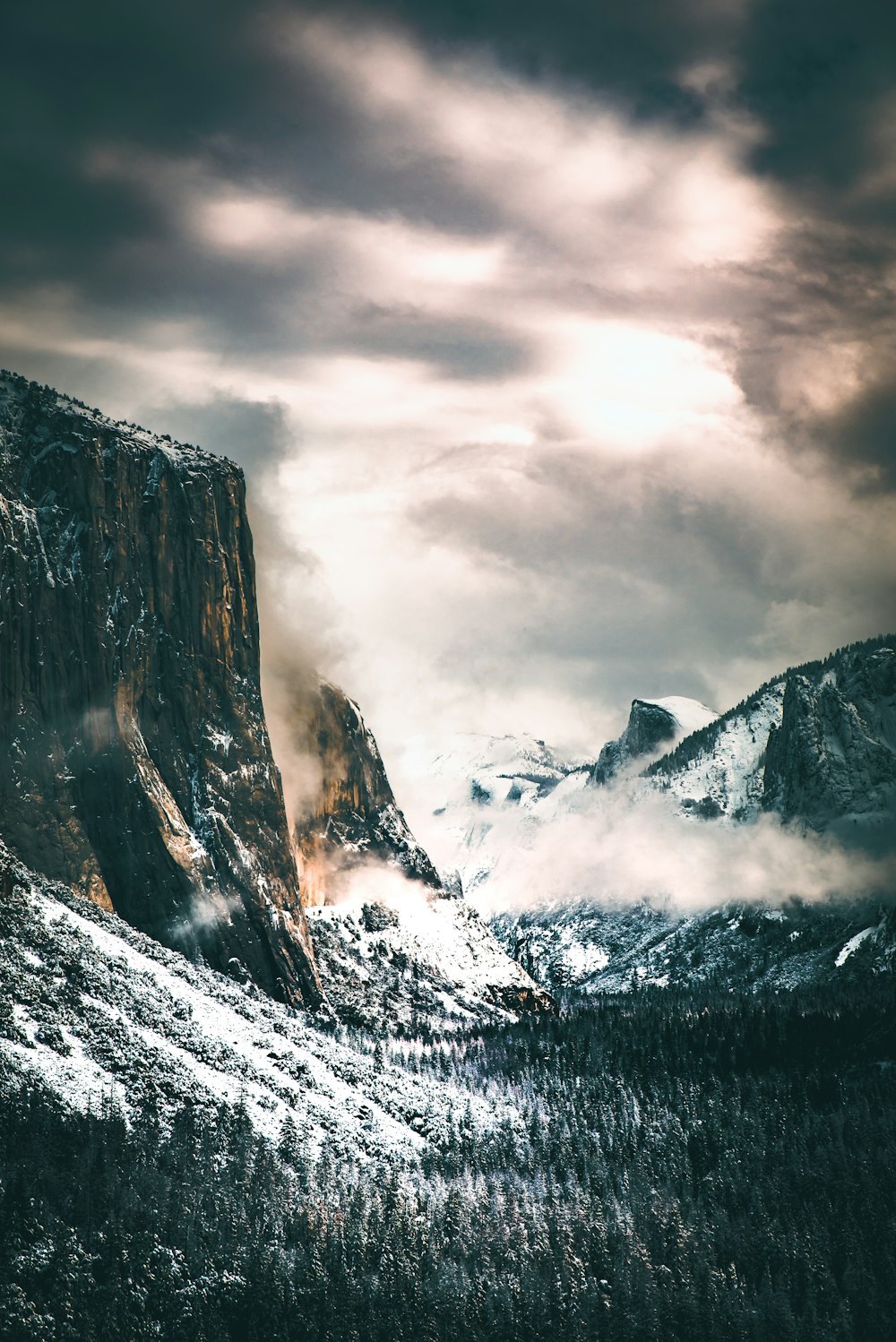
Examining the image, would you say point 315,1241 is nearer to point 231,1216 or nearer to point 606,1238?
point 231,1216

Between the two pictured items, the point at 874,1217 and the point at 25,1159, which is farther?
the point at 874,1217

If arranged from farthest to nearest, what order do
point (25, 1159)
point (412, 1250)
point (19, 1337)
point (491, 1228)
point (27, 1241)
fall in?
point (491, 1228)
point (412, 1250)
point (25, 1159)
point (27, 1241)
point (19, 1337)

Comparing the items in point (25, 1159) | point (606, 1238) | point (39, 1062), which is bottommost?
point (606, 1238)

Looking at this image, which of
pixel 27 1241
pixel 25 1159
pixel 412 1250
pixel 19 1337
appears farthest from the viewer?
pixel 412 1250

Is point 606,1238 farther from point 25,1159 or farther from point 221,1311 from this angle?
point 25,1159

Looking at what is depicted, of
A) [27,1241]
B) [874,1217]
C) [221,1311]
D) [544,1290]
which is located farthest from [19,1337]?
[874,1217]

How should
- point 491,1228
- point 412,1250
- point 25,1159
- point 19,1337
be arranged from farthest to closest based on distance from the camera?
point 491,1228 → point 412,1250 → point 25,1159 → point 19,1337

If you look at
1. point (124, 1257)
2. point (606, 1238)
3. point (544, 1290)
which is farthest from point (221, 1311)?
point (606, 1238)

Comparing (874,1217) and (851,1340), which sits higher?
(874,1217)

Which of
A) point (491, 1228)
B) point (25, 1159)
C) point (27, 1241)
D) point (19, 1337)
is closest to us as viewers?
point (19, 1337)
